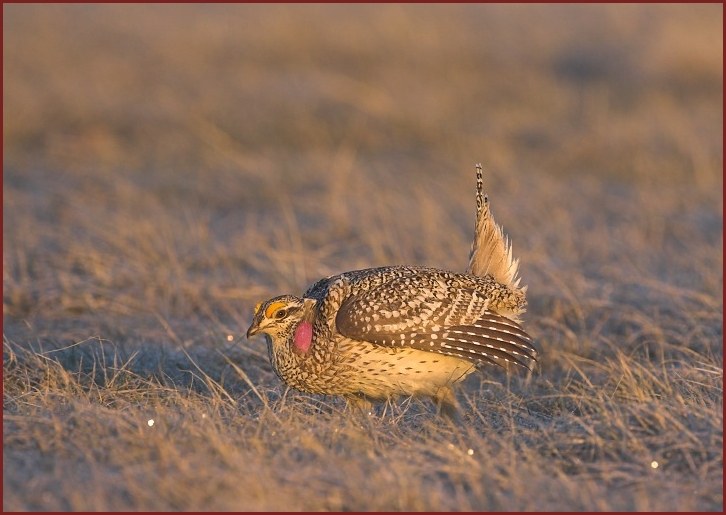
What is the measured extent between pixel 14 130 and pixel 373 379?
7.36 m

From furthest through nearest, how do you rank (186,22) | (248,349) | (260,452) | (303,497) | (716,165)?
1. (186,22)
2. (716,165)
3. (248,349)
4. (260,452)
5. (303,497)

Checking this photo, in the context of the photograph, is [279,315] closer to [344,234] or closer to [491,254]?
[491,254]

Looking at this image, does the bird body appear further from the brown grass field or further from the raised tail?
the raised tail

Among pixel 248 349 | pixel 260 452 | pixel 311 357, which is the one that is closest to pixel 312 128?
pixel 248 349

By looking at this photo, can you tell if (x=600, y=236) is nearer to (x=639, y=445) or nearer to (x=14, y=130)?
(x=639, y=445)

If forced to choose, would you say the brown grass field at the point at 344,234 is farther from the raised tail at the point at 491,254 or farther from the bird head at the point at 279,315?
the raised tail at the point at 491,254

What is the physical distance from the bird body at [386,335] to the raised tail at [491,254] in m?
0.42

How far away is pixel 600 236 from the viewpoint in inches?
321

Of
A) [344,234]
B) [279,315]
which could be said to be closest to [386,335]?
[279,315]

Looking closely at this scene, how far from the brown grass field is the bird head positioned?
0.21 m

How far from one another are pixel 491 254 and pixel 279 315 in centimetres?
A: 109

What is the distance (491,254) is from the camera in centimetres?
542

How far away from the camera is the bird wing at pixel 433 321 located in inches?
185

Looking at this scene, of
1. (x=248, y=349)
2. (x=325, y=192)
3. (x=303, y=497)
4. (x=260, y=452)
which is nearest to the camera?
(x=303, y=497)
